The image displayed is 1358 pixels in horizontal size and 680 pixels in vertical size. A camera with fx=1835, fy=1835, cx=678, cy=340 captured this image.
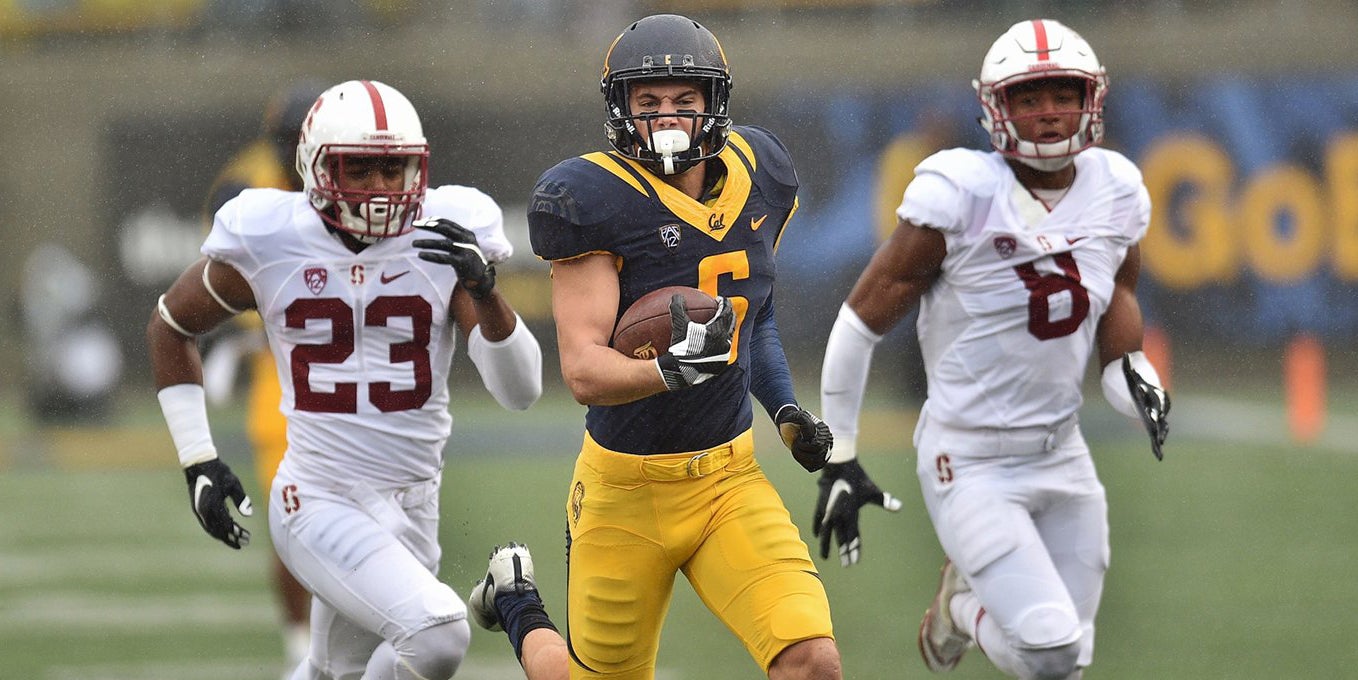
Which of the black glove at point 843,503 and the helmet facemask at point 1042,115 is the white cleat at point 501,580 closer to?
the black glove at point 843,503

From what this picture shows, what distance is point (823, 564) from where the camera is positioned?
8086mm

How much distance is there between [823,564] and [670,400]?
4262mm

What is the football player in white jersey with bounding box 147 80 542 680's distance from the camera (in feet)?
14.2

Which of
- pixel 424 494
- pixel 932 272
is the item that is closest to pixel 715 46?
pixel 932 272

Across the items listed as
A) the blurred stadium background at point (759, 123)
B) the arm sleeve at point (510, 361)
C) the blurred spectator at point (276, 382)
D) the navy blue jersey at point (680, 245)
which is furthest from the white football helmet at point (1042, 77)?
the blurred stadium background at point (759, 123)

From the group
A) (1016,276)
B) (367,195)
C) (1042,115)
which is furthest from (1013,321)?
(367,195)

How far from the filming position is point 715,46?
4.06 m

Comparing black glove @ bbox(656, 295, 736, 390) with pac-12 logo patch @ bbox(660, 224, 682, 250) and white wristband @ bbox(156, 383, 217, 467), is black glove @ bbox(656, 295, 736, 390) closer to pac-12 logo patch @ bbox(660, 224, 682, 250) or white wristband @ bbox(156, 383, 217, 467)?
pac-12 logo patch @ bbox(660, 224, 682, 250)

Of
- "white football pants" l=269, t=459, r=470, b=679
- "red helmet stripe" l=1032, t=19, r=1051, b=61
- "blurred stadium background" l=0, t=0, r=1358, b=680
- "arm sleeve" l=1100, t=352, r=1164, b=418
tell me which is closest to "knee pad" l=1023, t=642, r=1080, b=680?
"arm sleeve" l=1100, t=352, r=1164, b=418

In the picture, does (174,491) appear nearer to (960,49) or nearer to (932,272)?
(932,272)

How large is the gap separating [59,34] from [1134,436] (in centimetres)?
1171

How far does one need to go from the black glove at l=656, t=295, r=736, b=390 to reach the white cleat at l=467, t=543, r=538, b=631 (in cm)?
124

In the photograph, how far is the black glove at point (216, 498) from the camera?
14.4 feet

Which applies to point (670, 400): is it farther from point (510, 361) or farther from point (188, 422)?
point (188, 422)
